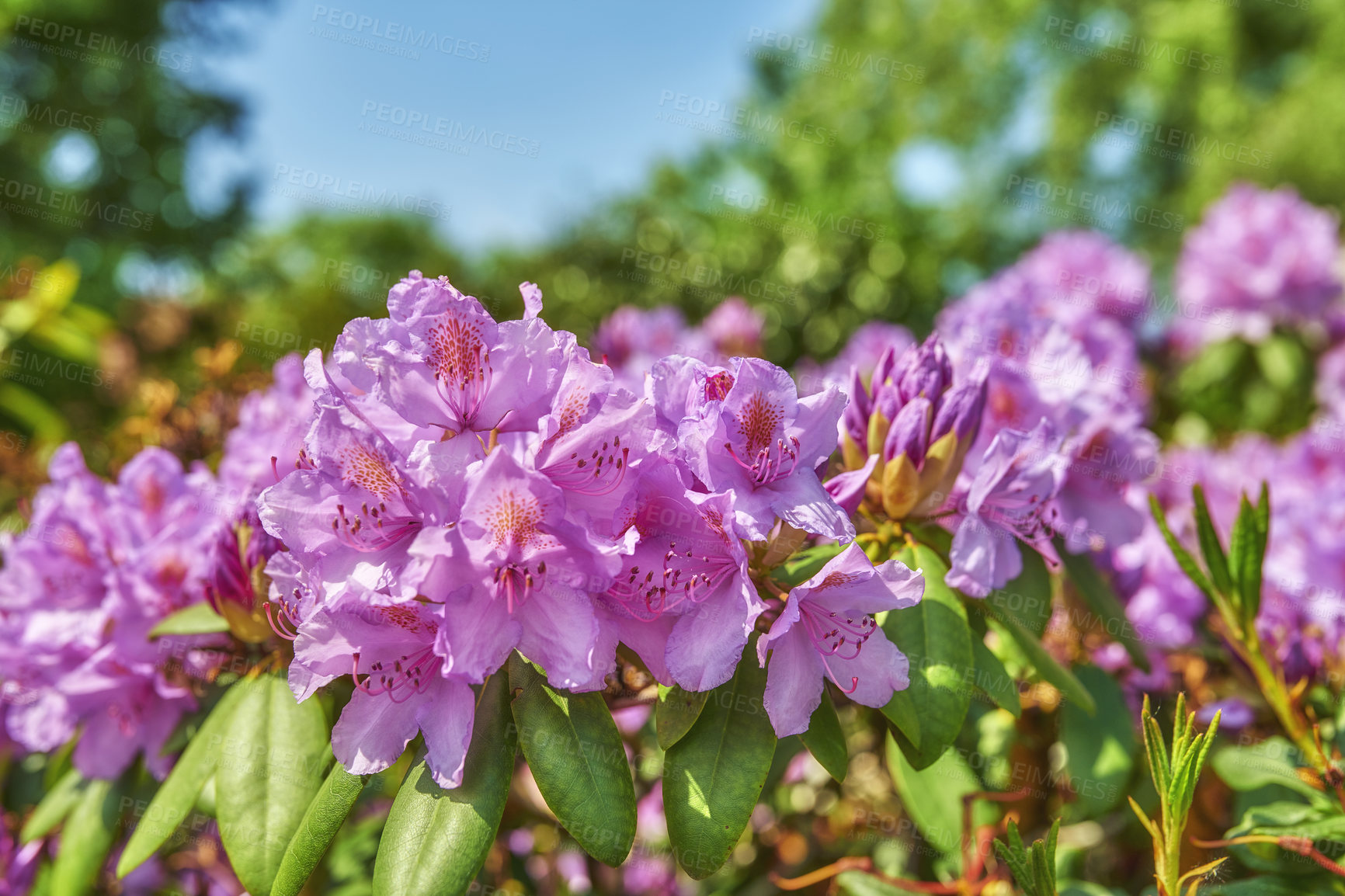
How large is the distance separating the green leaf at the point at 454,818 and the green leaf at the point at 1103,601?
2.87 feet

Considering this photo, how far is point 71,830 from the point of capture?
49.3 inches

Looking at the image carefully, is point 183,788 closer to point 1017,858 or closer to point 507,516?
point 507,516

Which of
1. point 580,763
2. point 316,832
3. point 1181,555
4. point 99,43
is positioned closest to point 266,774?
point 316,832

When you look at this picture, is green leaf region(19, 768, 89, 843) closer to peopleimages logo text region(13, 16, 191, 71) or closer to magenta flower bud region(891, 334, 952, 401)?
magenta flower bud region(891, 334, 952, 401)

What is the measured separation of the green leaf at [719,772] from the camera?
79cm

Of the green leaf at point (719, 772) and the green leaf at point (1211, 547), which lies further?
the green leaf at point (1211, 547)

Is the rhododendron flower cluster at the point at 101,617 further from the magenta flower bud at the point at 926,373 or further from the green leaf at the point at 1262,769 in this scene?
the green leaf at the point at 1262,769

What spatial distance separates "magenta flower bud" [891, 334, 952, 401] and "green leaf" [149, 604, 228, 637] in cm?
90

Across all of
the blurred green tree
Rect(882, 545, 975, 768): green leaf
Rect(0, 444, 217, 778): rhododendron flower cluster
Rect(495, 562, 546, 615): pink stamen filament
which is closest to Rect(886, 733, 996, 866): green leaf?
Rect(882, 545, 975, 768): green leaf

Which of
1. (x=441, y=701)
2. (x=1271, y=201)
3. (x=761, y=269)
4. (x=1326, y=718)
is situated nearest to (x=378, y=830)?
(x=441, y=701)

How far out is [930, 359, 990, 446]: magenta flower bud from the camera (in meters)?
1.04

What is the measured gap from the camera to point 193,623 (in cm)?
109

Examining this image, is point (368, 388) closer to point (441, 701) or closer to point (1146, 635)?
point (441, 701)

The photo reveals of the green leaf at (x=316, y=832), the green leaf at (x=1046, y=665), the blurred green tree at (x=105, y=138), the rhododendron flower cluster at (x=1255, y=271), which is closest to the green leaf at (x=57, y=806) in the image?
the green leaf at (x=316, y=832)
